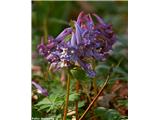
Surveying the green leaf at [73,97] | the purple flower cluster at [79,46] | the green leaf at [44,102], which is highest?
the purple flower cluster at [79,46]

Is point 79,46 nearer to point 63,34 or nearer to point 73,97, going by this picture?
point 63,34

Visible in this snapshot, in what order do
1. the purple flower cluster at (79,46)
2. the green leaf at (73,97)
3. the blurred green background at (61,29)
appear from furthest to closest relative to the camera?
the blurred green background at (61,29), the green leaf at (73,97), the purple flower cluster at (79,46)

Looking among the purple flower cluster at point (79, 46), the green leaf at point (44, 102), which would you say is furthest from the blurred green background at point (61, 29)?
the purple flower cluster at point (79, 46)

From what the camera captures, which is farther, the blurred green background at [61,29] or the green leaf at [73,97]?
the blurred green background at [61,29]

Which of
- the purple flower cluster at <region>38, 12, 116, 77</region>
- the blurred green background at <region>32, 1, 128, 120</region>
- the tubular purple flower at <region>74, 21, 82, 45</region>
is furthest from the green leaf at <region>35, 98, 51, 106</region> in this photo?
the tubular purple flower at <region>74, 21, 82, 45</region>

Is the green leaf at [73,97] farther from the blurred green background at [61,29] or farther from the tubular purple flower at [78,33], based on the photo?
the tubular purple flower at [78,33]

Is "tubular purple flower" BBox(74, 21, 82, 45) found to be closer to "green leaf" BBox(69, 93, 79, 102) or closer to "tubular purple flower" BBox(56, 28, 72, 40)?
"tubular purple flower" BBox(56, 28, 72, 40)
